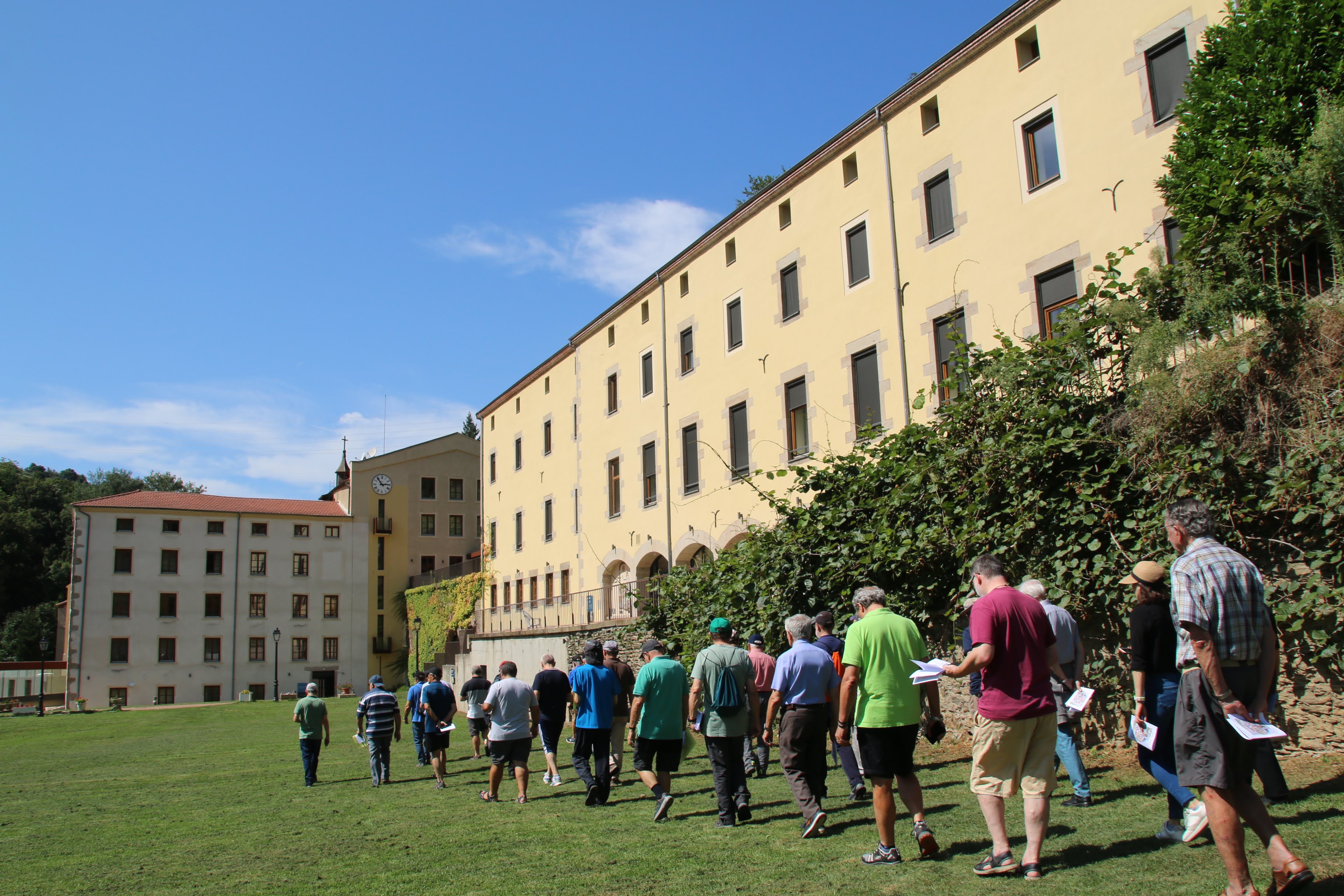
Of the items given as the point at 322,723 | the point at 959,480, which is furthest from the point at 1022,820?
the point at 322,723

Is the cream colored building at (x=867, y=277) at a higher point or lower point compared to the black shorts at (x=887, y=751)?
higher

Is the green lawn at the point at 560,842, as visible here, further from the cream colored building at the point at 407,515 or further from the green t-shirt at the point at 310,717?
the cream colored building at the point at 407,515

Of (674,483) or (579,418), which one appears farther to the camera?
(579,418)

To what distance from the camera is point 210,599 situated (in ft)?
190

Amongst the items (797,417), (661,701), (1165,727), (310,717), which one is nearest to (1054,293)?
(797,417)

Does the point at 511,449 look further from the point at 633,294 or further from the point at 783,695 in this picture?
the point at 783,695

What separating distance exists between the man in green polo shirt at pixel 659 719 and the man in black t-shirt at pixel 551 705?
106 inches

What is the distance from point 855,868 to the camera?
6.18 m

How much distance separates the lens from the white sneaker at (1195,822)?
5.95m

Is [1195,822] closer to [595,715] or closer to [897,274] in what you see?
[595,715]

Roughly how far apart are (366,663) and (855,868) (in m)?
59.1

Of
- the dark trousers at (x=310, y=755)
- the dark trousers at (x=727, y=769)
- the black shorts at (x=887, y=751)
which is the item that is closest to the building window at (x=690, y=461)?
the dark trousers at (x=310, y=755)

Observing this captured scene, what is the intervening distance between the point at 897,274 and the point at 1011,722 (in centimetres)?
1412

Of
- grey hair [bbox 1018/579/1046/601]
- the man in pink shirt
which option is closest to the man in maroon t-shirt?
grey hair [bbox 1018/579/1046/601]
